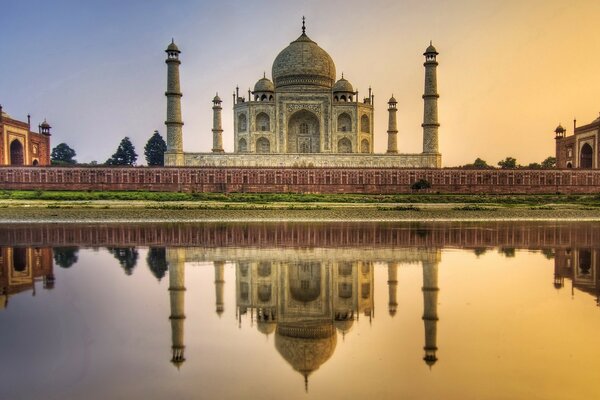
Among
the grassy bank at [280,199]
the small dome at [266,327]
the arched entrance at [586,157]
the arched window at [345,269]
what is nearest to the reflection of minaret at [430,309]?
the arched window at [345,269]

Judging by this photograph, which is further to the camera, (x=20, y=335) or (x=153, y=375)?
(x=20, y=335)

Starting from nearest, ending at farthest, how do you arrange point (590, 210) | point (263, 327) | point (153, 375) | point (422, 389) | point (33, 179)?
point (422, 389)
point (153, 375)
point (263, 327)
point (590, 210)
point (33, 179)

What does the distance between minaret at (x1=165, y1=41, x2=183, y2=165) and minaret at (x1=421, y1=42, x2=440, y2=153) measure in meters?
18.5

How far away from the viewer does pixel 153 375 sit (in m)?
5.37

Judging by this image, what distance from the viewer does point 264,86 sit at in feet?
155

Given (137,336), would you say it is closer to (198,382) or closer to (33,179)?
(198,382)

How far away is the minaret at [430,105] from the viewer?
134 feet

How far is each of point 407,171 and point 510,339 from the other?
1332 inches

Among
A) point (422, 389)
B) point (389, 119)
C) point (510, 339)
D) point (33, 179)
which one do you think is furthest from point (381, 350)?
point (389, 119)

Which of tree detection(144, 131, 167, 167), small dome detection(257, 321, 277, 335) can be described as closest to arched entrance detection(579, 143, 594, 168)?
tree detection(144, 131, 167, 167)

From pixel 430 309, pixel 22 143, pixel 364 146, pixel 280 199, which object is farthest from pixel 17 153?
pixel 430 309

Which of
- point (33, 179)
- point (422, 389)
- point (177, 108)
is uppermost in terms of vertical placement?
point (177, 108)

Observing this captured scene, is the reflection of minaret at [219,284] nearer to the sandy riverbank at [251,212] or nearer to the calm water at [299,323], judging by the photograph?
the calm water at [299,323]

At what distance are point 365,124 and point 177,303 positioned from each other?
40749 mm
